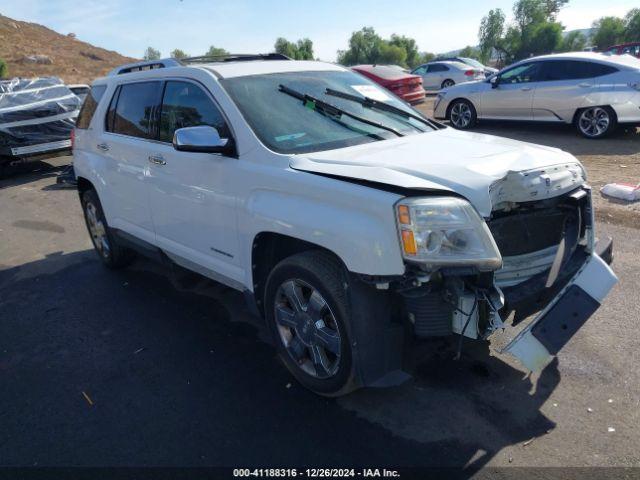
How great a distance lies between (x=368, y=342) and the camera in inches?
109

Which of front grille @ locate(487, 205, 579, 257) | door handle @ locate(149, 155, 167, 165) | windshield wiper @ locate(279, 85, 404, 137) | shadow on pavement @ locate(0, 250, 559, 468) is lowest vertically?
shadow on pavement @ locate(0, 250, 559, 468)

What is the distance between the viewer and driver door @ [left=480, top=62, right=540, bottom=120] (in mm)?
11047

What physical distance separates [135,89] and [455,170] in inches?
124

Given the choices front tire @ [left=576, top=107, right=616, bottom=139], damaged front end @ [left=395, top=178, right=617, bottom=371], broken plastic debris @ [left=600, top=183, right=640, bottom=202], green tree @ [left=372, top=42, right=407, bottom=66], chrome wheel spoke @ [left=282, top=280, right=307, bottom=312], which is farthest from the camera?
green tree @ [left=372, top=42, right=407, bottom=66]

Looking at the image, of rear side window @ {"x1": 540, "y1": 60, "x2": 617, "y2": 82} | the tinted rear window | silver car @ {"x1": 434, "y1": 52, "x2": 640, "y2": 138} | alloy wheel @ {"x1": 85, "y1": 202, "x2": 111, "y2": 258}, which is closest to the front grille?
alloy wheel @ {"x1": 85, "y1": 202, "x2": 111, "y2": 258}

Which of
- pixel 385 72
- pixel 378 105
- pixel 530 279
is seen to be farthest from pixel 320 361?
pixel 385 72

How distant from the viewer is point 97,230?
570 centimetres

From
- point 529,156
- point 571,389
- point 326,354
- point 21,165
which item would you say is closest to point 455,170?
point 529,156

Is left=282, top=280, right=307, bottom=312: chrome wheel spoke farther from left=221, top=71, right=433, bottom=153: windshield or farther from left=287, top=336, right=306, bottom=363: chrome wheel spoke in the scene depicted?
left=221, top=71, right=433, bottom=153: windshield

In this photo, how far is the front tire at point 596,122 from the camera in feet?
32.8

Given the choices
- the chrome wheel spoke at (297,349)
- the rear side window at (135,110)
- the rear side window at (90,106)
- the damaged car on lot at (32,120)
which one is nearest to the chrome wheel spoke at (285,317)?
the chrome wheel spoke at (297,349)

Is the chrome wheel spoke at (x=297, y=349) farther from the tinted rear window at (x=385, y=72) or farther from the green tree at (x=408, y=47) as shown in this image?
the green tree at (x=408, y=47)

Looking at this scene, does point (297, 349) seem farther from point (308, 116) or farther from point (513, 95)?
point (513, 95)

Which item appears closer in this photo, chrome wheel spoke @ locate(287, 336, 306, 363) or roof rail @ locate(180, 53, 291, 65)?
chrome wheel spoke @ locate(287, 336, 306, 363)
